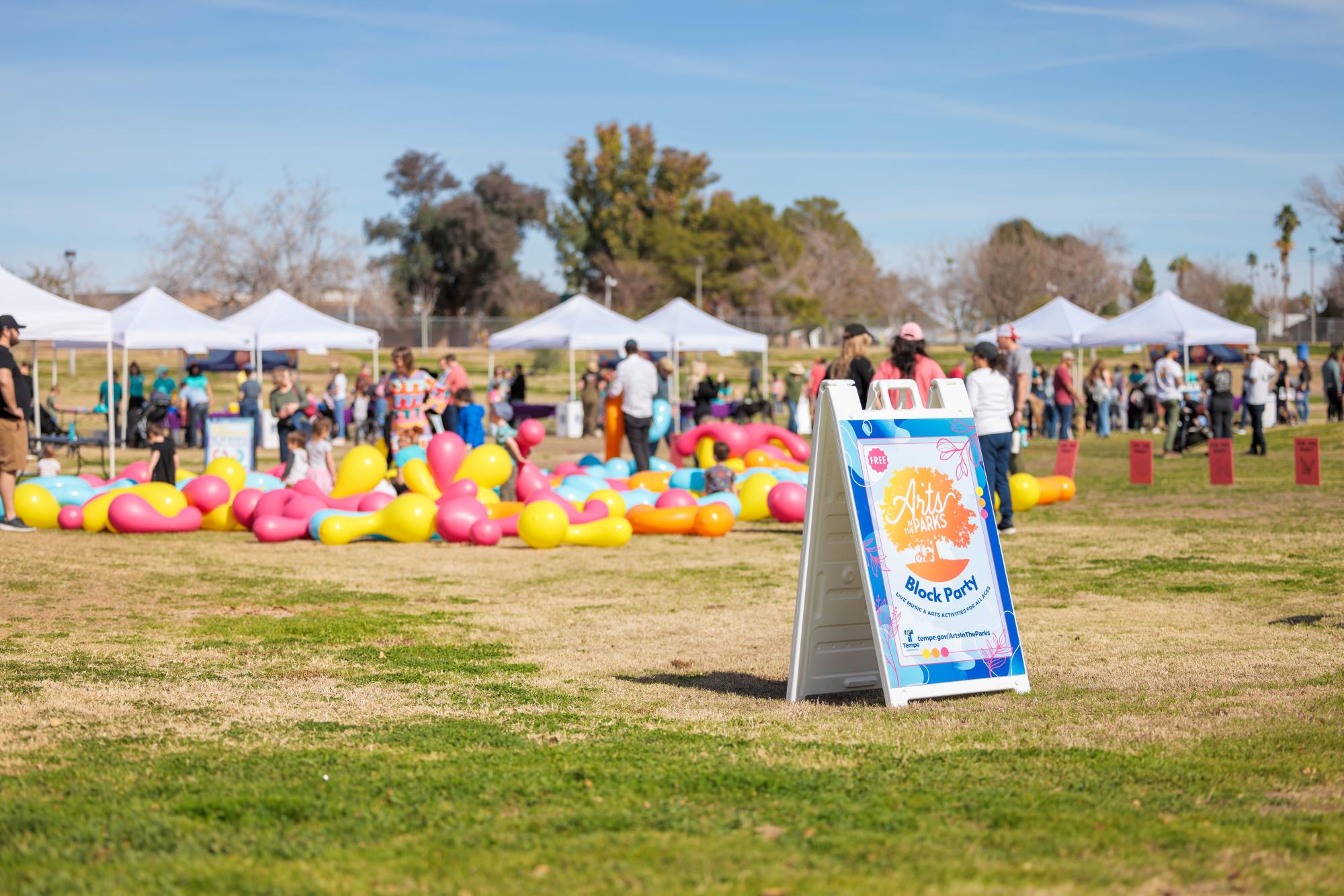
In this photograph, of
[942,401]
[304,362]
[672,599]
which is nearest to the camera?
[942,401]

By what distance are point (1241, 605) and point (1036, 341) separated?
64.6ft

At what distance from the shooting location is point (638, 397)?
599 inches

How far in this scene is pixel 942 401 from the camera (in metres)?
5.65

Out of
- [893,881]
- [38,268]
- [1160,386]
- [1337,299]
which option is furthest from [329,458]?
[1337,299]

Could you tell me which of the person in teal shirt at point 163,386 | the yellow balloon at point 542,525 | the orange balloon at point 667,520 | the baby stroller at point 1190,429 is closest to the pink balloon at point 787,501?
the orange balloon at point 667,520

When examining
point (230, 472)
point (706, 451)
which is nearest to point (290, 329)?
point (706, 451)

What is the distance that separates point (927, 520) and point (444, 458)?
7.49 m

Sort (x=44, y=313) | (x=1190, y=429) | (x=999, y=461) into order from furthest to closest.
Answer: (x=1190, y=429)
(x=44, y=313)
(x=999, y=461)

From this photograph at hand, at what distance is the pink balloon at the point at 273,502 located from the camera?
11.4m

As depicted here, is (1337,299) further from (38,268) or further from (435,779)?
(435,779)

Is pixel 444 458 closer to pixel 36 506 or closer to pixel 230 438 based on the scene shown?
pixel 36 506

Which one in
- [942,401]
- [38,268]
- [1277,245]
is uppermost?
[1277,245]

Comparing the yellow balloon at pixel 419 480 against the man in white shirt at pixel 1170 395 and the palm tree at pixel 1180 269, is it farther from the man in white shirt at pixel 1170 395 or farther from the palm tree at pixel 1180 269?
the palm tree at pixel 1180 269

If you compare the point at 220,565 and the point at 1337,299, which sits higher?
the point at 1337,299
